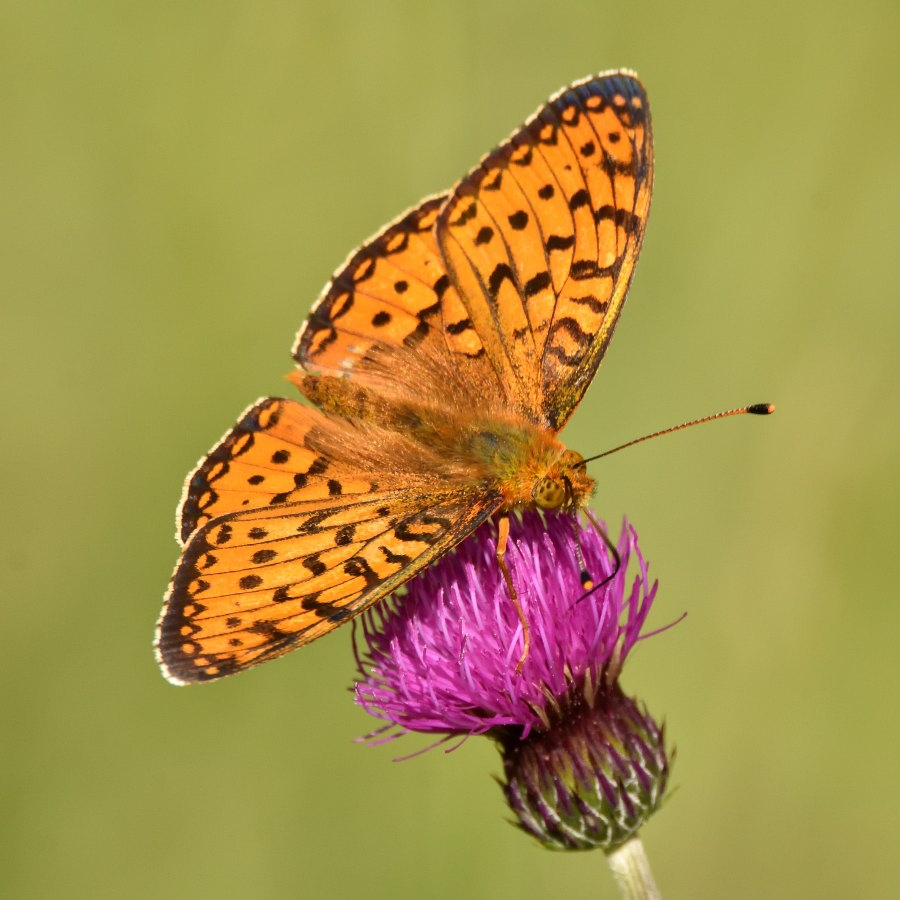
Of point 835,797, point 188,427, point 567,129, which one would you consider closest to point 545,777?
Answer: point 567,129

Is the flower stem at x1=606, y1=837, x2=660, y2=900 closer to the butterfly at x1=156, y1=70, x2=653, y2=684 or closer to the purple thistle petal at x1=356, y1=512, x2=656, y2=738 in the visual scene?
the purple thistle petal at x1=356, y1=512, x2=656, y2=738

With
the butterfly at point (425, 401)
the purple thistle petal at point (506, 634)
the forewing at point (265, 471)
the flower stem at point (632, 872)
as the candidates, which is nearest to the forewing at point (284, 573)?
the butterfly at point (425, 401)

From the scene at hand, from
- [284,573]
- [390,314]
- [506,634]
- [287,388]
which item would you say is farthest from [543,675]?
[287,388]

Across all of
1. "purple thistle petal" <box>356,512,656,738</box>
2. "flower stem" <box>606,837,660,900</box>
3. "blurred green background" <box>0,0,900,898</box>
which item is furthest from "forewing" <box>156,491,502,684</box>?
"blurred green background" <box>0,0,900,898</box>

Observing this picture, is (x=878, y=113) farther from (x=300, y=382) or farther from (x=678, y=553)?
(x=300, y=382)

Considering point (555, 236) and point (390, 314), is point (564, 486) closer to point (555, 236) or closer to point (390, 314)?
point (555, 236)

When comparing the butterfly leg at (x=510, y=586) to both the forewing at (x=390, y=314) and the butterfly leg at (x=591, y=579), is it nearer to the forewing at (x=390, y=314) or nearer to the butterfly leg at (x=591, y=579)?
the butterfly leg at (x=591, y=579)
